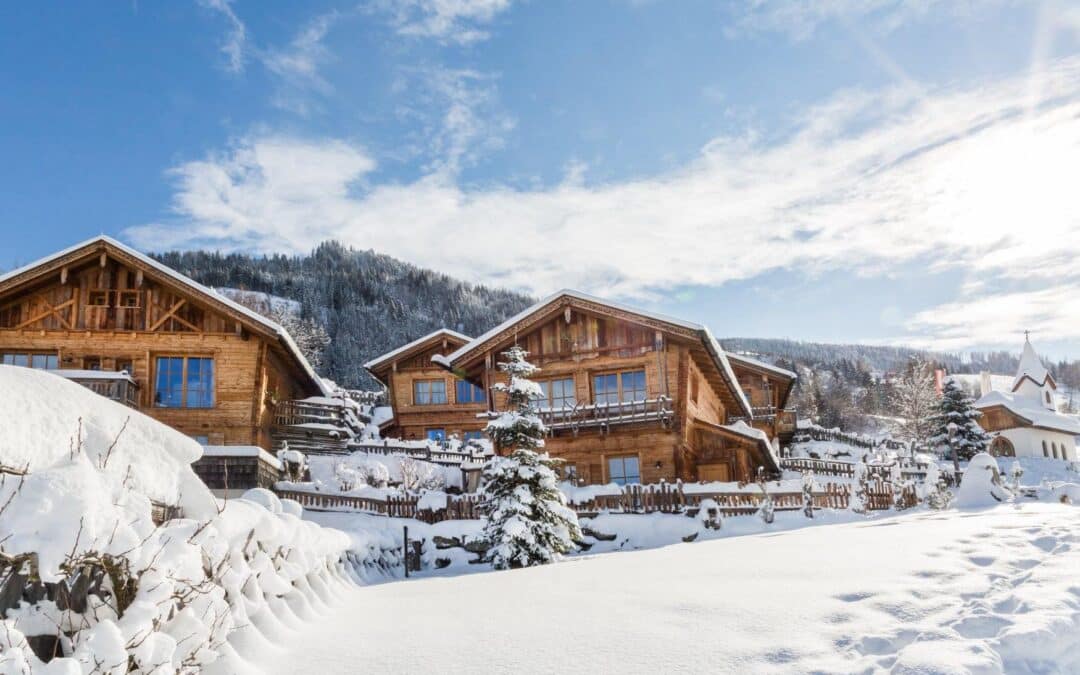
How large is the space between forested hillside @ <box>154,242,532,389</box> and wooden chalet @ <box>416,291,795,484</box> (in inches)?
2597

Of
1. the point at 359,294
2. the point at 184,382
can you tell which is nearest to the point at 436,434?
the point at 184,382

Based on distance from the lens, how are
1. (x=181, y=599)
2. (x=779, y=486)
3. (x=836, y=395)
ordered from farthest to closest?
(x=836, y=395)
(x=779, y=486)
(x=181, y=599)

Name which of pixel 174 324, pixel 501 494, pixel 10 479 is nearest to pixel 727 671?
pixel 10 479

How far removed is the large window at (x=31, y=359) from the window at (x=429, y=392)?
64.2 ft

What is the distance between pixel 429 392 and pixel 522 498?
27.5 meters

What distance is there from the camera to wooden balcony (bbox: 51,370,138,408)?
23.5 meters

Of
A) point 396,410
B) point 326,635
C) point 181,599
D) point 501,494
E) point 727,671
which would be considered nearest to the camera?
point 181,599

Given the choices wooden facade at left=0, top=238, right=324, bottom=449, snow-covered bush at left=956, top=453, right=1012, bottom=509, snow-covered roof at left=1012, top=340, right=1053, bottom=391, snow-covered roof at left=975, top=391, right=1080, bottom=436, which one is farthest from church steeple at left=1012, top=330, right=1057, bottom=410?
wooden facade at left=0, top=238, right=324, bottom=449

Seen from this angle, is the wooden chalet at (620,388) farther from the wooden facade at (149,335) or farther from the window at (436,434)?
the window at (436,434)

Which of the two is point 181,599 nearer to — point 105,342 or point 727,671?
point 727,671

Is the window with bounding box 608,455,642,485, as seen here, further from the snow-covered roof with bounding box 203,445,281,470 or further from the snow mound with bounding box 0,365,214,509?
the snow mound with bounding box 0,365,214,509

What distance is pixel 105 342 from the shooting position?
2638 cm

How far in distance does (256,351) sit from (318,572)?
19484mm

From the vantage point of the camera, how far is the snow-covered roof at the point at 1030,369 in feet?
255
